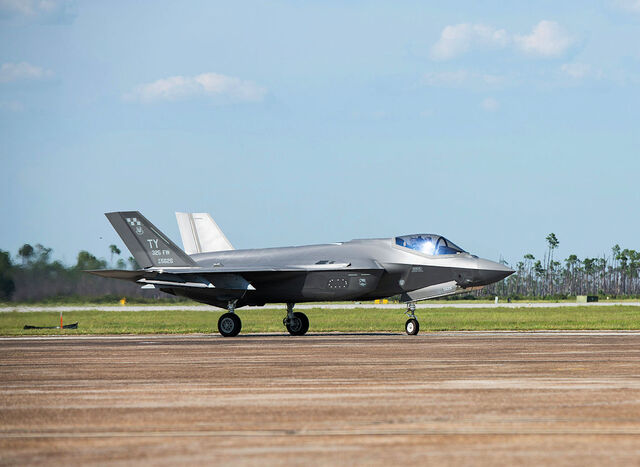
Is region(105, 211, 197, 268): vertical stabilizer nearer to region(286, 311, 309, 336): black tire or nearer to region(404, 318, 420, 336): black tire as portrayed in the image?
region(286, 311, 309, 336): black tire

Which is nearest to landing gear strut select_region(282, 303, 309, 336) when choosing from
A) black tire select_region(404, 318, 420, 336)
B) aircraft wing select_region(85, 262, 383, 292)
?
aircraft wing select_region(85, 262, 383, 292)

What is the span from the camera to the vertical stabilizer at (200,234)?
124ft

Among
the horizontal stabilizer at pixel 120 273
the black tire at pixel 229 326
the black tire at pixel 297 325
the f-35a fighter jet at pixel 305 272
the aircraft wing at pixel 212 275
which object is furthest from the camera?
the black tire at pixel 297 325

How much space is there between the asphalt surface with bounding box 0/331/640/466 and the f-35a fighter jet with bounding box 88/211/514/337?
34.0 feet

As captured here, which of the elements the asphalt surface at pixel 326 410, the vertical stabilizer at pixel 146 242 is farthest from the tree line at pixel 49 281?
the asphalt surface at pixel 326 410

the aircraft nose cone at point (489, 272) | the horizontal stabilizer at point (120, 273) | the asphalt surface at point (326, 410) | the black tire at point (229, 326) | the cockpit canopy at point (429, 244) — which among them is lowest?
the asphalt surface at point (326, 410)

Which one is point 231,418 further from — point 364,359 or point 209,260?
point 209,260

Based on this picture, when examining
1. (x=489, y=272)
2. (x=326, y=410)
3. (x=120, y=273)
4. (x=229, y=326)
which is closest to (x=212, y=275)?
(x=229, y=326)

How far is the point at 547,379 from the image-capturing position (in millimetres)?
13695

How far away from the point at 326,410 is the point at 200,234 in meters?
28.3

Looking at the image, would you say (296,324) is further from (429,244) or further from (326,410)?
(326,410)

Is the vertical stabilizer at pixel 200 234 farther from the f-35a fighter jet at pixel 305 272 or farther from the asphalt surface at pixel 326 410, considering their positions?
the asphalt surface at pixel 326 410

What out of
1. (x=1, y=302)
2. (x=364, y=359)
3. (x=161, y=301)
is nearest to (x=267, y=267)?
(x=1, y=302)

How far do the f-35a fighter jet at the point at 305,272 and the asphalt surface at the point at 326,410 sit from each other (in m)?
10.4
